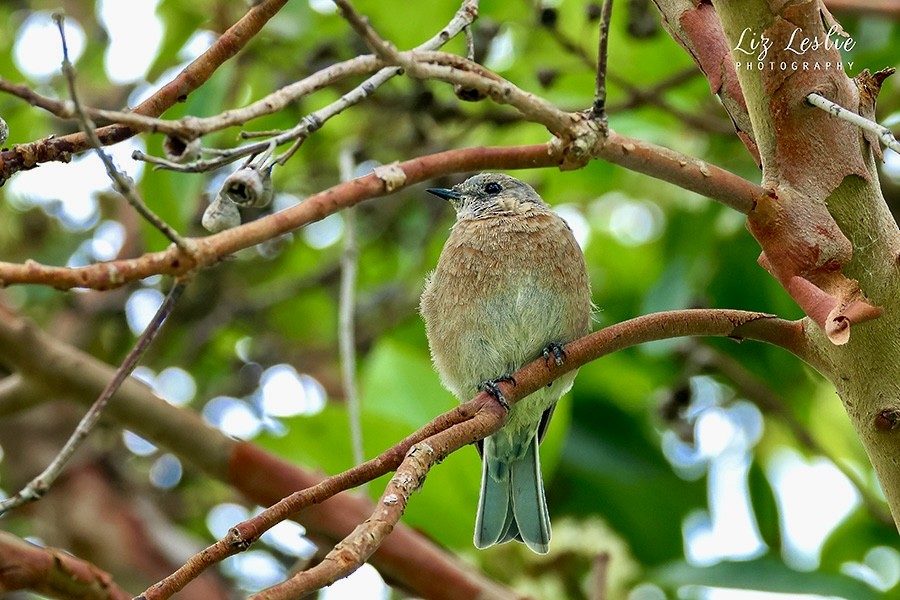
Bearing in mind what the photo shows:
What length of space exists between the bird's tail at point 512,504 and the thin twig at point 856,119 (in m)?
1.91

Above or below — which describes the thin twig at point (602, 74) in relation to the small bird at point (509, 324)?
below

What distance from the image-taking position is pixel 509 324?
3793 mm

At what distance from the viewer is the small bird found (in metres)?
3.76

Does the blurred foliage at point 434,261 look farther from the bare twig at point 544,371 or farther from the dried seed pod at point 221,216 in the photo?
the dried seed pod at point 221,216

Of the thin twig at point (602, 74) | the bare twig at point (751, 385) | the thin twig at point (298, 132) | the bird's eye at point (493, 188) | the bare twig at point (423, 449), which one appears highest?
the bird's eye at point (493, 188)

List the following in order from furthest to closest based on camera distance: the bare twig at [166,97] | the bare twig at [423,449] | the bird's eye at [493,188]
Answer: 1. the bird's eye at [493,188]
2. the bare twig at [166,97]
3. the bare twig at [423,449]

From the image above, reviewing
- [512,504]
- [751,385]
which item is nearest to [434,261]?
[751,385]

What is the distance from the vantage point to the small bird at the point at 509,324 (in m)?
3.76

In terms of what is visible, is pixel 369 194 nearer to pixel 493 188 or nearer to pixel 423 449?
pixel 423 449

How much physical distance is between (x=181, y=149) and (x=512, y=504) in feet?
7.34

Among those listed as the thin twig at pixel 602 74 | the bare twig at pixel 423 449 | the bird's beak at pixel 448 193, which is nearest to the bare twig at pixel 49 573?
the bare twig at pixel 423 449

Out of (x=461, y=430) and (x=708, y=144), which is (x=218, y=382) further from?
(x=461, y=430)

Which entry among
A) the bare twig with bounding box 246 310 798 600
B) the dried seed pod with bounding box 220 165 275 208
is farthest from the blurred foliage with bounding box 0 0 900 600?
the dried seed pod with bounding box 220 165 275 208

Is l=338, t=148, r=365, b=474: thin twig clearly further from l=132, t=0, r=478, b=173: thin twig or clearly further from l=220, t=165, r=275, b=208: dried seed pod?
l=220, t=165, r=275, b=208: dried seed pod
